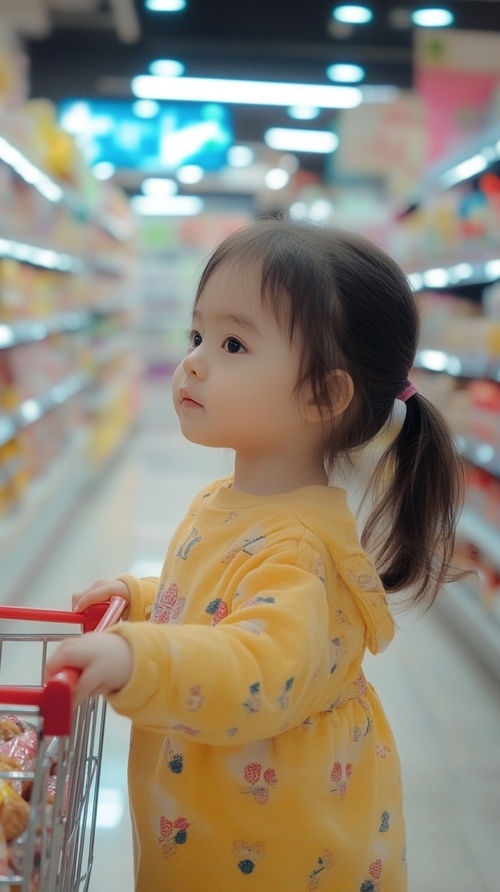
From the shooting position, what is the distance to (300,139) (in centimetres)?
1278

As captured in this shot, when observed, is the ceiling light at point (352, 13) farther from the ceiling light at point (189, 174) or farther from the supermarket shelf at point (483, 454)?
the ceiling light at point (189, 174)

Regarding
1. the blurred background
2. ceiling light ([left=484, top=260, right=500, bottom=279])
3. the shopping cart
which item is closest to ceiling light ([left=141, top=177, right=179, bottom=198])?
the blurred background

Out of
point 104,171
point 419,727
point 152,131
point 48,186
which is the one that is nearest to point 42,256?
point 48,186

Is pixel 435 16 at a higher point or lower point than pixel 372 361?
higher

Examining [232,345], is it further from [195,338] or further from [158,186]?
[158,186]

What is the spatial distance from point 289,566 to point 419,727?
217 centimetres

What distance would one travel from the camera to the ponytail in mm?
→ 1392

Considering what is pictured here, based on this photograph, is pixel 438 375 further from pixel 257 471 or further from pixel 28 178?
pixel 257 471

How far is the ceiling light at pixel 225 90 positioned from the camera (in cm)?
893

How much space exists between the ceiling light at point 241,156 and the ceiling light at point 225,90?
19.0 ft

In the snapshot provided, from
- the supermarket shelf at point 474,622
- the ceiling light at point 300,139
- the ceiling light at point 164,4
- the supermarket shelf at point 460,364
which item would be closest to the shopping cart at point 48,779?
the supermarket shelf at point 474,622

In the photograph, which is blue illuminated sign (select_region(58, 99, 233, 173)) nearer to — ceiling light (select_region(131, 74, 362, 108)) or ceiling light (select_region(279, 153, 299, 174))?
ceiling light (select_region(131, 74, 362, 108))

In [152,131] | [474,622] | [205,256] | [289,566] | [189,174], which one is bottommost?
[474,622]

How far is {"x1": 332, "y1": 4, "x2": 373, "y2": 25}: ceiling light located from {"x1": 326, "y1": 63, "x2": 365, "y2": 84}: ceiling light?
91 cm
